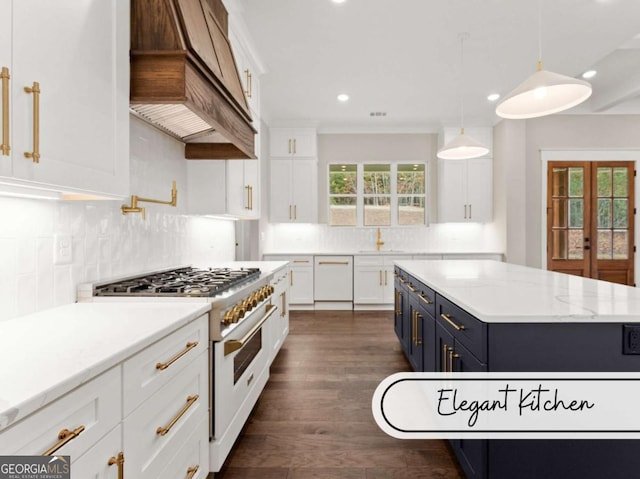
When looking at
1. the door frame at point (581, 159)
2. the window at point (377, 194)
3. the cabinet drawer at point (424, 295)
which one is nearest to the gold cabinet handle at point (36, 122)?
the cabinet drawer at point (424, 295)

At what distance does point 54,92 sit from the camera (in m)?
1.12

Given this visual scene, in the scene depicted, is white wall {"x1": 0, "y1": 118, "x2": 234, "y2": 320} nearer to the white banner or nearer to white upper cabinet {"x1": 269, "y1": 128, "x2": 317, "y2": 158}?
the white banner

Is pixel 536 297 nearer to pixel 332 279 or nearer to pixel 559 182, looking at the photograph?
pixel 332 279

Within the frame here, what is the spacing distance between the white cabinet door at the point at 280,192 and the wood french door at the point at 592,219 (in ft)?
13.1

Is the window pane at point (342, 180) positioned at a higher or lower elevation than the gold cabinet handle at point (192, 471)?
higher

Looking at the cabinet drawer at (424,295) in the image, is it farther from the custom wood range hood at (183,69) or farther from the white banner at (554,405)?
the custom wood range hood at (183,69)

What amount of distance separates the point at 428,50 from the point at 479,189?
9.55 feet

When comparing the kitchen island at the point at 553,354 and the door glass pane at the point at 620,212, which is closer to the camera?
the kitchen island at the point at 553,354

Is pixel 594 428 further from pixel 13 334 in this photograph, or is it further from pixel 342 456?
pixel 13 334

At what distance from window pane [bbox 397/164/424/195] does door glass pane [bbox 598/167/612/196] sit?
258cm

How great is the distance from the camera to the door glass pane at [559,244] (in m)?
5.57

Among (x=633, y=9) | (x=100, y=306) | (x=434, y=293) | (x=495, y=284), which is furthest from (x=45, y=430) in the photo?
(x=633, y=9)

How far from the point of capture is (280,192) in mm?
5949

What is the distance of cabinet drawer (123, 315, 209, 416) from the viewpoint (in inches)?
42.7
